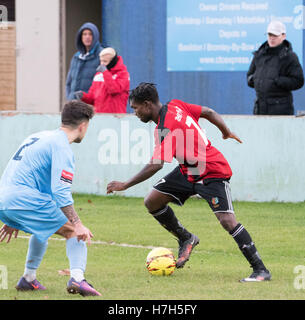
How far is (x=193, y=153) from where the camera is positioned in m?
8.29

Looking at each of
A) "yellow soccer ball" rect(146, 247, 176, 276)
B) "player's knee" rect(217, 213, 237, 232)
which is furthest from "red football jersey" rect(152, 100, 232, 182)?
"yellow soccer ball" rect(146, 247, 176, 276)

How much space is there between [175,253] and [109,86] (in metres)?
4.91

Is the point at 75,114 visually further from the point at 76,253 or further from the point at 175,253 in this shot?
the point at 175,253

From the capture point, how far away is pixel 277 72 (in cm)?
1310

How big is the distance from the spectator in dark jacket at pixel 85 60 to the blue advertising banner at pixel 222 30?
11.6ft

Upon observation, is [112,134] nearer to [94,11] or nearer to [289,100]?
[289,100]

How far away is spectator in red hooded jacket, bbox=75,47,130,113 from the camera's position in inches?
543

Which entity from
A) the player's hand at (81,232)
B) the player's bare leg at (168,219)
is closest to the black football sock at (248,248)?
the player's bare leg at (168,219)

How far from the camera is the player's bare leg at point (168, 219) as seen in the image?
8812mm

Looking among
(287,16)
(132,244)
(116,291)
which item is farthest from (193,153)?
(287,16)

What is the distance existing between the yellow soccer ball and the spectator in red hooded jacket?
573cm

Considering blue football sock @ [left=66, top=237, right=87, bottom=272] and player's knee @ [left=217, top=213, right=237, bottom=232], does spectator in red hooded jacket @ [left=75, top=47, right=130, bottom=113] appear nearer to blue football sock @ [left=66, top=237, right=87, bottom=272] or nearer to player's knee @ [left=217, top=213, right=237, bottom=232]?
player's knee @ [left=217, top=213, right=237, bottom=232]

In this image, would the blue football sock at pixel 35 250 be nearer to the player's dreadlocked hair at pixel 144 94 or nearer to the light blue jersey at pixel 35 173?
the light blue jersey at pixel 35 173
